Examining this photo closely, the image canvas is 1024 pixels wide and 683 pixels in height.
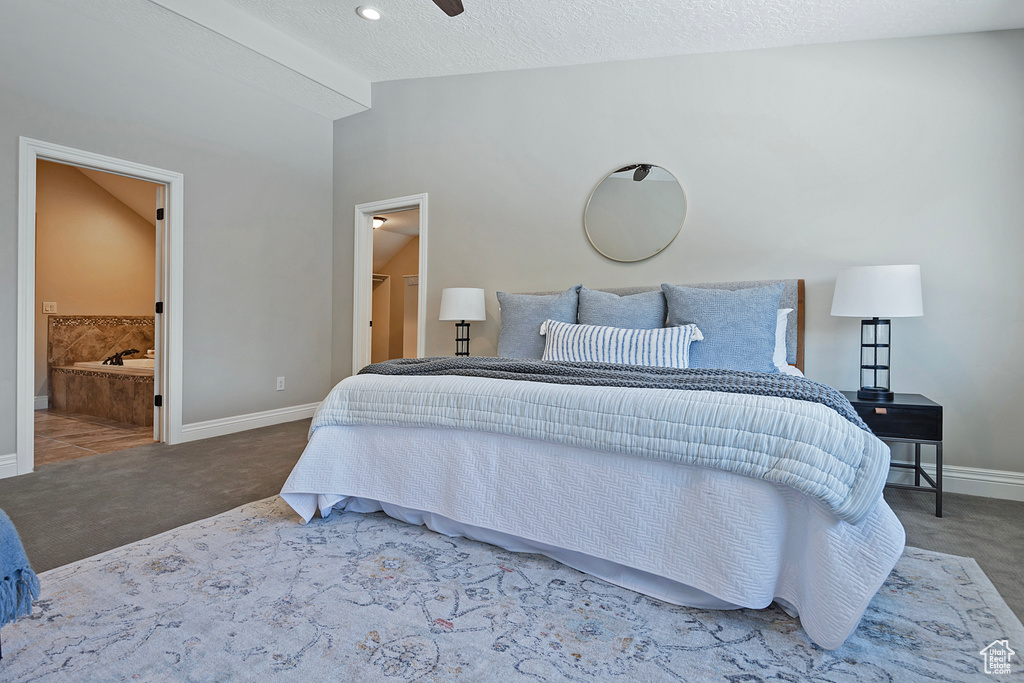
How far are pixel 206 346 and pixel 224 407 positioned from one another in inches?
19.4

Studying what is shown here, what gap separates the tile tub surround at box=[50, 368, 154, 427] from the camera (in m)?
4.39

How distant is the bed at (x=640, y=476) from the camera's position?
1.33 meters

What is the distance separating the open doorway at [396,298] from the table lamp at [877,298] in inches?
198

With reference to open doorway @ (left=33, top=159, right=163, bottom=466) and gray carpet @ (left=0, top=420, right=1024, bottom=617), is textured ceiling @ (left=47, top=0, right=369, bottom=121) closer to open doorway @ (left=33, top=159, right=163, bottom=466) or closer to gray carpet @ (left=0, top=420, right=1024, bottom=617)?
open doorway @ (left=33, top=159, right=163, bottom=466)

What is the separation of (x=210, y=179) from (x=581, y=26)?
9.19ft

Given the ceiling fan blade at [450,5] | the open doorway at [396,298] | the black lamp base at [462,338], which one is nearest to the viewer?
the ceiling fan blade at [450,5]

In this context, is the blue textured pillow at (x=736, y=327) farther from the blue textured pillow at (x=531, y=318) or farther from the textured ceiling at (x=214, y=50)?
the textured ceiling at (x=214, y=50)

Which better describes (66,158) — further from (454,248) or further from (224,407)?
(454,248)

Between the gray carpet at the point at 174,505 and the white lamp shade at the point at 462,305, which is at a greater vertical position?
the white lamp shade at the point at 462,305

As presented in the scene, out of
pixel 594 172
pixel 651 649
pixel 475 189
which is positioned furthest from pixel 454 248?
pixel 651 649

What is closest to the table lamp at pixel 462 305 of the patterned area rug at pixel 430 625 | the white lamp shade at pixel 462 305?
the white lamp shade at pixel 462 305

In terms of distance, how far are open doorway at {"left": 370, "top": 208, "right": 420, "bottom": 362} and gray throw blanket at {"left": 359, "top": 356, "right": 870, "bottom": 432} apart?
450cm

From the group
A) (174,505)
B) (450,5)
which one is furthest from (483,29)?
(174,505)

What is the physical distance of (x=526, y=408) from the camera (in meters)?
1.80
